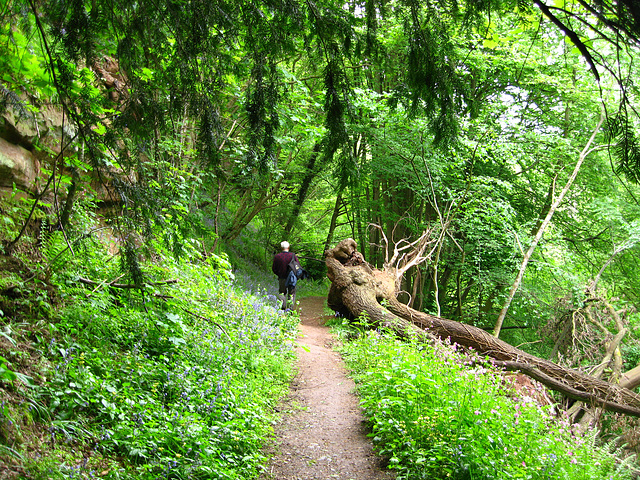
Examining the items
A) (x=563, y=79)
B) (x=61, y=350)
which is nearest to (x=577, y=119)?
(x=563, y=79)

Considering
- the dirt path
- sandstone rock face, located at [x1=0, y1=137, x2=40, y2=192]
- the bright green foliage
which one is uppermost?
sandstone rock face, located at [x1=0, y1=137, x2=40, y2=192]

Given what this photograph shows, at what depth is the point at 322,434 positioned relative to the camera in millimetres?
4664

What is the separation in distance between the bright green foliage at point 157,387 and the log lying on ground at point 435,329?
3.58 metres

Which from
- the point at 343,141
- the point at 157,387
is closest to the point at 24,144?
the point at 157,387

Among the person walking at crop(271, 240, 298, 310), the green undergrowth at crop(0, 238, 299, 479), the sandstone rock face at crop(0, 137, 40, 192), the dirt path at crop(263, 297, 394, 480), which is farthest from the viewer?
the person walking at crop(271, 240, 298, 310)

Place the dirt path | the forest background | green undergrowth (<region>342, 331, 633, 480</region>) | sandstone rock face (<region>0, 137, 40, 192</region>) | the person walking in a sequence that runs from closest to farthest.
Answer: the forest background → green undergrowth (<region>342, 331, 633, 480</region>) → the dirt path → sandstone rock face (<region>0, 137, 40, 192</region>) → the person walking

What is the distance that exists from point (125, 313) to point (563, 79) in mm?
11290

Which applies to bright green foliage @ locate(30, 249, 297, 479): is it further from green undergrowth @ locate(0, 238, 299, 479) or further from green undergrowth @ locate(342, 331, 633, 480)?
green undergrowth @ locate(342, 331, 633, 480)

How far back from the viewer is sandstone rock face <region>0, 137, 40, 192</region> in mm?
4717

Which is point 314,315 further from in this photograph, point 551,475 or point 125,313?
point 551,475

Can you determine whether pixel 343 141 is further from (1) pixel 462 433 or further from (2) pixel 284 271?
(2) pixel 284 271

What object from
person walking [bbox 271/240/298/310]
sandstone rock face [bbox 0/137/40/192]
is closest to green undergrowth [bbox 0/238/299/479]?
sandstone rock face [bbox 0/137/40/192]

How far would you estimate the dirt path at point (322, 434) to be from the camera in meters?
3.84

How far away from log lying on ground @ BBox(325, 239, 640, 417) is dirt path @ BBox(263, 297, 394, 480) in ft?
6.19
